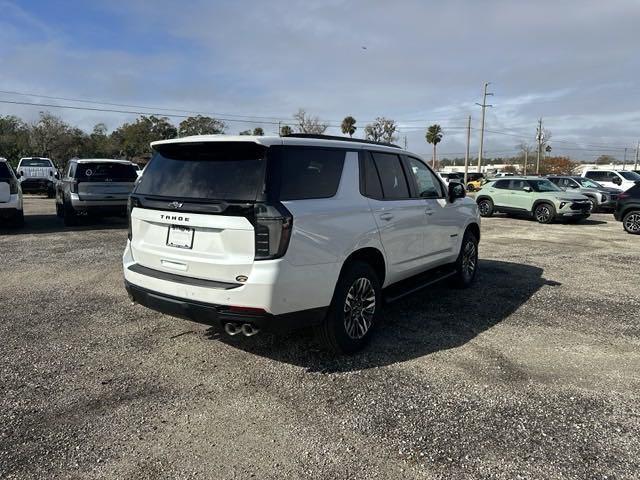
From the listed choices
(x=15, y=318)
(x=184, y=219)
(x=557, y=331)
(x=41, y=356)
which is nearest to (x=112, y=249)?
(x=15, y=318)

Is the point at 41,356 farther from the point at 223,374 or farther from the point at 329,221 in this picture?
the point at 329,221

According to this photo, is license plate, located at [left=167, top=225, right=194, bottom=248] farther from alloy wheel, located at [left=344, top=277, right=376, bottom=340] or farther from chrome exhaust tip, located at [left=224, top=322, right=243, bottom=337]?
alloy wheel, located at [left=344, top=277, right=376, bottom=340]

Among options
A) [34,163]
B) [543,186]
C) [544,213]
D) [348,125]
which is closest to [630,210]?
[544,213]

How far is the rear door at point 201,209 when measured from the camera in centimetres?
359

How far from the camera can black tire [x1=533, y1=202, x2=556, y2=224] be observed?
53.3 feet

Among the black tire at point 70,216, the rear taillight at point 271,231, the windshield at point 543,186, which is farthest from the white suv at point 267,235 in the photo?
the windshield at point 543,186

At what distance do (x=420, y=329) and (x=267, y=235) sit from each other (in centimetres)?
235

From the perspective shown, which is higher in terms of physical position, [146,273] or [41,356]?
[146,273]

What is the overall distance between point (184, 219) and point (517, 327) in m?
3.67

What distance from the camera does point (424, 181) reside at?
5750mm

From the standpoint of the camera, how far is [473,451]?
117 inches

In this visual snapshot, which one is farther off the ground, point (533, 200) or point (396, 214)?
point (396, 214)

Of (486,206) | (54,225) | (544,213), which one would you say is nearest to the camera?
(54,225)

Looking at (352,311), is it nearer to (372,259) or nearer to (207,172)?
(372,259)
